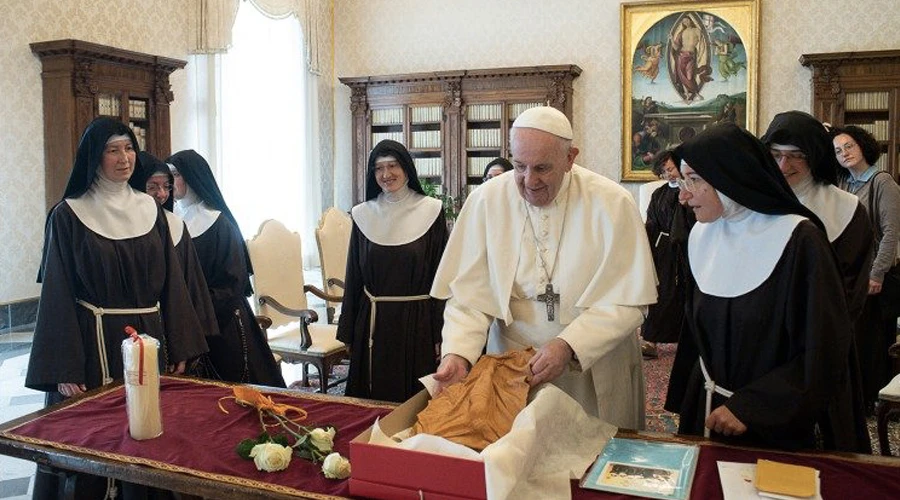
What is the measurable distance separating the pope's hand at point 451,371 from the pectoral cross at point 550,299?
43cm

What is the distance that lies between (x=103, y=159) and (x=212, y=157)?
21.2 ft

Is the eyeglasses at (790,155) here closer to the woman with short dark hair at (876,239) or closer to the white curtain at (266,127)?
the woman with short dark hair at (876,239)

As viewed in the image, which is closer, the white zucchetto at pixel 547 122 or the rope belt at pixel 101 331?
the white zucchetto at pixel 547 122

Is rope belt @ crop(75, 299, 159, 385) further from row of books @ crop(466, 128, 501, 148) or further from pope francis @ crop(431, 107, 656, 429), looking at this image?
row of books @ crop(466, 128, 501, 148)

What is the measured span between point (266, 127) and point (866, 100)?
24.6ft

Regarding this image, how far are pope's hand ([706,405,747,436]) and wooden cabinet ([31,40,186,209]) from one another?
6952mm

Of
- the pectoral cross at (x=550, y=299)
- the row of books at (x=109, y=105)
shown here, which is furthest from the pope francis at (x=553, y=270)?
the row of books at (x=109, y=105)

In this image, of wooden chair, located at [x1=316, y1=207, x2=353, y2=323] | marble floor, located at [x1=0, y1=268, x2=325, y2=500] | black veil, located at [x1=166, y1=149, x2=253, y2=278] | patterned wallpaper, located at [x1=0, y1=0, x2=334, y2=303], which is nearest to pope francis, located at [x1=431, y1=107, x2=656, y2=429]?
black veil, located at [x1=166, y1=149, x2=253, y2=278]

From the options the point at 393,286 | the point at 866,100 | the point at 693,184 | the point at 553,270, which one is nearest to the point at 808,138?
the point at 693,184

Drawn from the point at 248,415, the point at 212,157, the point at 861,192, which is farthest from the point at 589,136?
the point at 248,415

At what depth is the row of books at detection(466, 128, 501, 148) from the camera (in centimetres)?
1098

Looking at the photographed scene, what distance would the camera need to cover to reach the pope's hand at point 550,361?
2258mm

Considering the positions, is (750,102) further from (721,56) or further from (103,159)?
(103,159)

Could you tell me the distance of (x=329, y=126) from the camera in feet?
39.9
